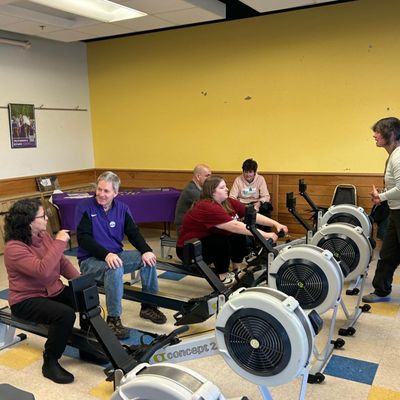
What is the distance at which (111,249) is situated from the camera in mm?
3131

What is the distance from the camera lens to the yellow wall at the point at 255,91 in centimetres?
509

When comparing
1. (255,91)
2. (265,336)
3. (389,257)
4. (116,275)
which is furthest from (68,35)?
(265,336)

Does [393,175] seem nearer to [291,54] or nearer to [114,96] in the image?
[291,54]

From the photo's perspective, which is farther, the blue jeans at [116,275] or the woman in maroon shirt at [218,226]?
the woman in maroon shirt at [218,226]

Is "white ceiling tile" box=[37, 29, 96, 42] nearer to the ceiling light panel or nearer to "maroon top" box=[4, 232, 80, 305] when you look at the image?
the ceiling light panel

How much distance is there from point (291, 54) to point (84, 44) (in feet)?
10.9

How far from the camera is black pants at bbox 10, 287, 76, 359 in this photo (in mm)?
2477

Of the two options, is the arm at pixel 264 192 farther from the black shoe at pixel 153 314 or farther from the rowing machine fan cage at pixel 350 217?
the black shoe at pixel 153 314

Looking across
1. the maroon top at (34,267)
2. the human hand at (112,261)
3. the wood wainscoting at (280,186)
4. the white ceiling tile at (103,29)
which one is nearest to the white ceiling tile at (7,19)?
the white ceiling tile at (103,29)

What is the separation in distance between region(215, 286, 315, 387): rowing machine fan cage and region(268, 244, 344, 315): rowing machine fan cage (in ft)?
2.33

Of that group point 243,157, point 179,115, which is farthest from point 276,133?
point 179,115

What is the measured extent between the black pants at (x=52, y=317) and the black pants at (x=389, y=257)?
94.9 inches

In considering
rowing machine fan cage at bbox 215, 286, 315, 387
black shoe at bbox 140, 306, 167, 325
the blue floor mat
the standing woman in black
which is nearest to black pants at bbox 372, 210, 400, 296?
the standing woman in black

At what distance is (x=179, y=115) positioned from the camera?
6.29 metres
